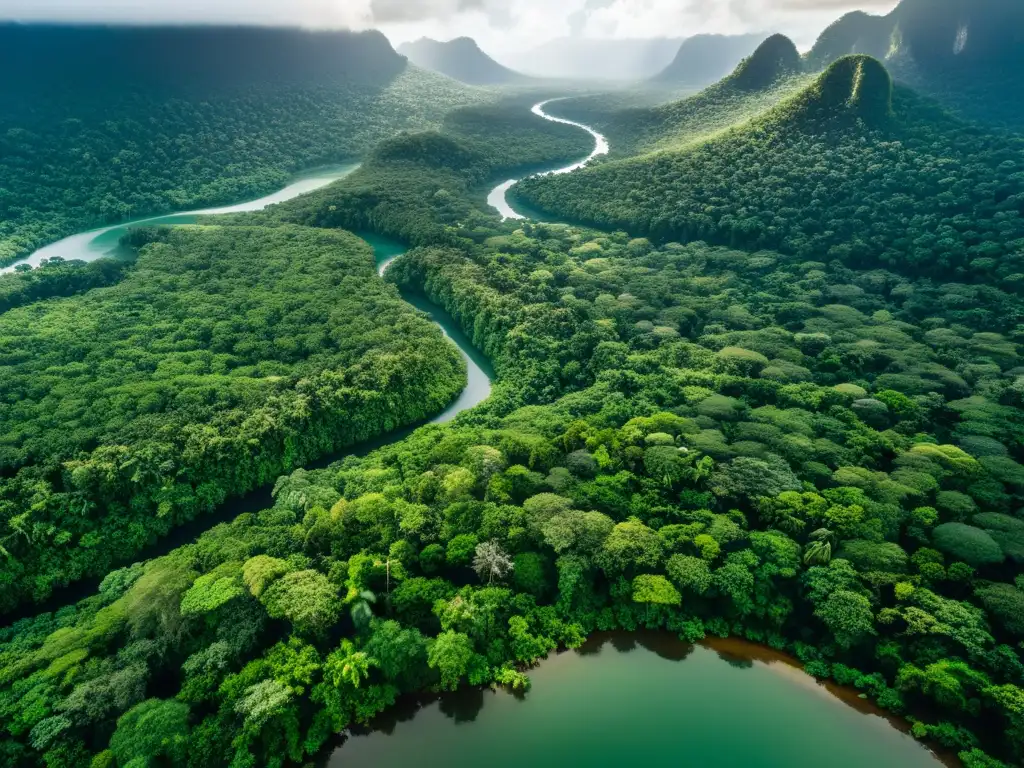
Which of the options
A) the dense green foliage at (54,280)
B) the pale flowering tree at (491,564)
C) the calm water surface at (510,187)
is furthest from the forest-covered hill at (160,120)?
Result: the pale flowering tree at (491,564)

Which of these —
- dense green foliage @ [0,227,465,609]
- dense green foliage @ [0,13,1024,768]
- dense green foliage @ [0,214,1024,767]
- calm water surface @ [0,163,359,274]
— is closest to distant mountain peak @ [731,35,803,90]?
dense green foliage @ [0,13,1024,768]

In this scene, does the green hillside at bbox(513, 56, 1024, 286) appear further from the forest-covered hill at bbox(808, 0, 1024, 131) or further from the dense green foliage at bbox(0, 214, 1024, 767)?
the forest-covered hill at bbox(808, 0, 1024, 131)

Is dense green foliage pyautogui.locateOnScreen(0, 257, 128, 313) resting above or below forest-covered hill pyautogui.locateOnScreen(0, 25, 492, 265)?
below

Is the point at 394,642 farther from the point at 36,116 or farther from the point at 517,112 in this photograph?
the point at 517,112

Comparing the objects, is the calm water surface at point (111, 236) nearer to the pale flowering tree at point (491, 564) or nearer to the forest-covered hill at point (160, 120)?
the forest-covered hill at point (160, 120)

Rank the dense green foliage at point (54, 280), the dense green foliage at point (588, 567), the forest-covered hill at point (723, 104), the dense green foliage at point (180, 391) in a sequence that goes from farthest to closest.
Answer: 1. the forest-covered hill at point (723, 104)
2. the dense green foliage at point (54, 280)
3. the dense green foliage at point (180, 391)
4. the dense green foliage at point (588, 567)

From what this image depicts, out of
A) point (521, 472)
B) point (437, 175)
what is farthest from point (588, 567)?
point (437, 175)

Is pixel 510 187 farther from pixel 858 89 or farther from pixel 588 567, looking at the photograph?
pixel 588 567
